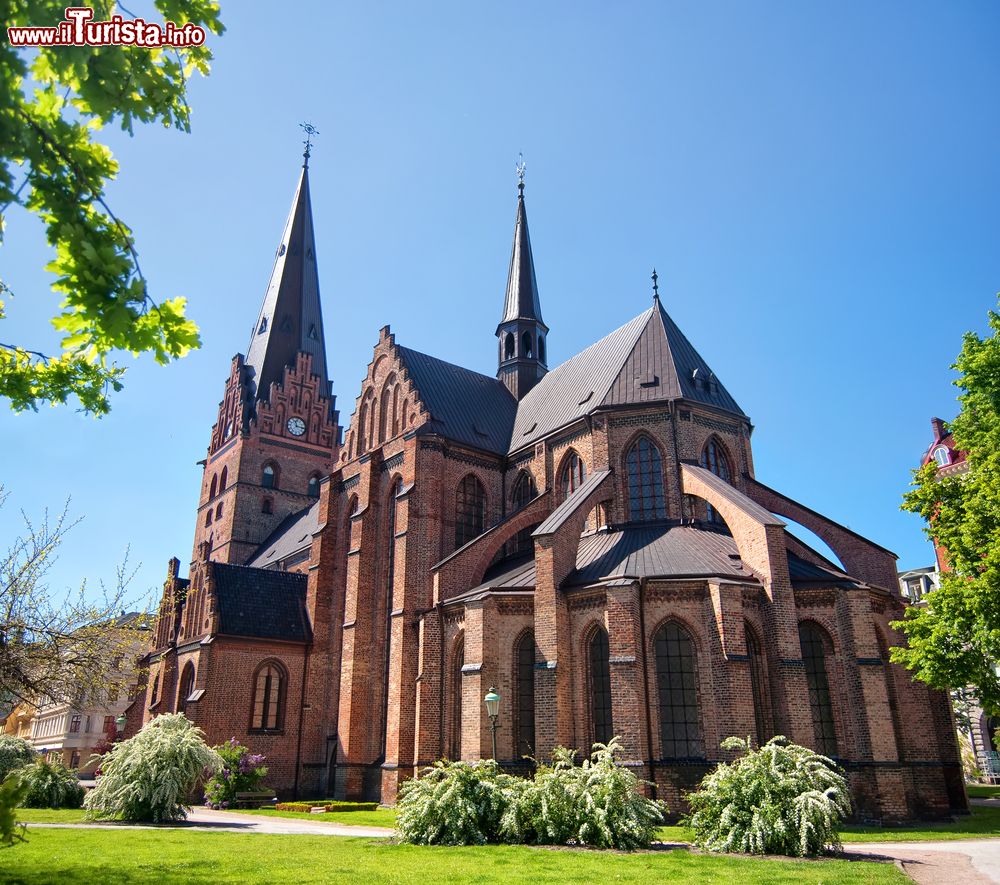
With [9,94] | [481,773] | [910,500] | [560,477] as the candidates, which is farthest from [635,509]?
[9,94]

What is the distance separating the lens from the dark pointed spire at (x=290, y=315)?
172ft

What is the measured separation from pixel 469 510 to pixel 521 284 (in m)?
15.8

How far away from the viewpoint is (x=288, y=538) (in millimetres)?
44688

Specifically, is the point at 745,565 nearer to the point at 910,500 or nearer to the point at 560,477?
the point at 910,500

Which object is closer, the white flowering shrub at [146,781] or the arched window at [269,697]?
the white flowering shrub at [146,781]

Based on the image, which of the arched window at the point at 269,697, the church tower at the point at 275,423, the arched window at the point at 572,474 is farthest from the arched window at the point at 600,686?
the church tower at the point at 275,423

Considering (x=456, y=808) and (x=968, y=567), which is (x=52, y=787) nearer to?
(x=456, y=808)

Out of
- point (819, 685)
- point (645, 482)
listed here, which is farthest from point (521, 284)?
point (819, 685)

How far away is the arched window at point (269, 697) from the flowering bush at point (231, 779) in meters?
4.50

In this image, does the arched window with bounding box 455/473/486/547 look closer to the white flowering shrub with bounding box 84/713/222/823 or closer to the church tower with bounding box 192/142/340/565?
the white flowering shrub with bounding box 84/713/222/823

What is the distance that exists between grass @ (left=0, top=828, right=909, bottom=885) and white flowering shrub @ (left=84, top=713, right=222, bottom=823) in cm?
368

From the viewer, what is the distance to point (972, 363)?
844 inches

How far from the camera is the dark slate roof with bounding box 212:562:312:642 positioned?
32.5 metres

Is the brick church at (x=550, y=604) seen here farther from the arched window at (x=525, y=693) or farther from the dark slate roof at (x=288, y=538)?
the dark slate roof at (x=288, y=538)
